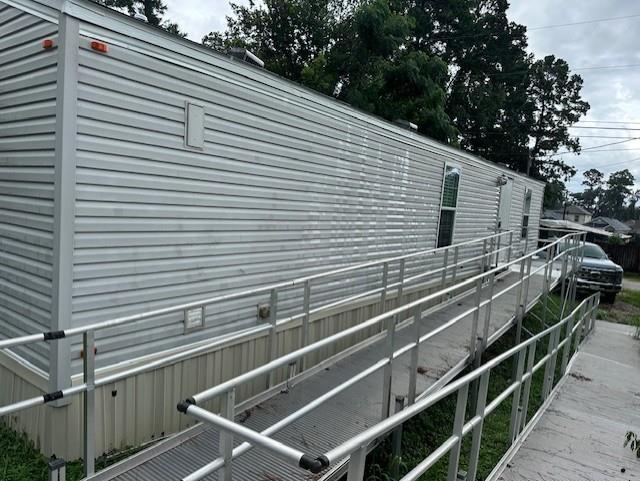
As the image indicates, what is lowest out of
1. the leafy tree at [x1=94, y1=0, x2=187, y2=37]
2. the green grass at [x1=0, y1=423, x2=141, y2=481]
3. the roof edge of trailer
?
the green grass at [x1=0, y1=423, x2=141, y2=481]

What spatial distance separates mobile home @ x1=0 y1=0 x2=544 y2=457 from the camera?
3004 millimetres

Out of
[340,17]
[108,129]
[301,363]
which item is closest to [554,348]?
[301,363]

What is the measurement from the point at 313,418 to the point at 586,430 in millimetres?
2802

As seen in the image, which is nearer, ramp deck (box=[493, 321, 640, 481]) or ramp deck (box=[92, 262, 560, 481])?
ramp deck (box=[92, 262, 560, 481])

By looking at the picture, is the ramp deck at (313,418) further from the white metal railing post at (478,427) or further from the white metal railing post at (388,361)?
the white metal railing post at (478,427)

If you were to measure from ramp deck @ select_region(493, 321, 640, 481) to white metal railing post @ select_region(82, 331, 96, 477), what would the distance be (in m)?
2.69

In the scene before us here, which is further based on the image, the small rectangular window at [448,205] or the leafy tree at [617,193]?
the leafy tree at [617,193]

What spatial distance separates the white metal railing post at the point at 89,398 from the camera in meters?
2.68

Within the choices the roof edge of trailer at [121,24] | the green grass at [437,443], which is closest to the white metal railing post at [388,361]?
the green grass at [437,443]

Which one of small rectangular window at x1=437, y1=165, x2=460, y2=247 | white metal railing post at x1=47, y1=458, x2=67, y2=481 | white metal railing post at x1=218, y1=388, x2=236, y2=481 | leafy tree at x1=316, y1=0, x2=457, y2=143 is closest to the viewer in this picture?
white metal railing post at x1=218, y1=388, x2=236, y2=481

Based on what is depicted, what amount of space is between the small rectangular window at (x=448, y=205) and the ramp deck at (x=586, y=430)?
9.56 feet

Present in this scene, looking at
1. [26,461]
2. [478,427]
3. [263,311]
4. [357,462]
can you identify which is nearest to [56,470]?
[26,461]

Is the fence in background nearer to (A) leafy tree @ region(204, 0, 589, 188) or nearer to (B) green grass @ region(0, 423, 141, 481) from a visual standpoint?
(A) leafy tree @ region(204, 0, 589, 188)

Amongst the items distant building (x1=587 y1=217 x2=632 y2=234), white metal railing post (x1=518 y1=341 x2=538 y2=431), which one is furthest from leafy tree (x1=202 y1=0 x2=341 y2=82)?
distant building (x1=587 y1=217 x2=632 y2=234)
